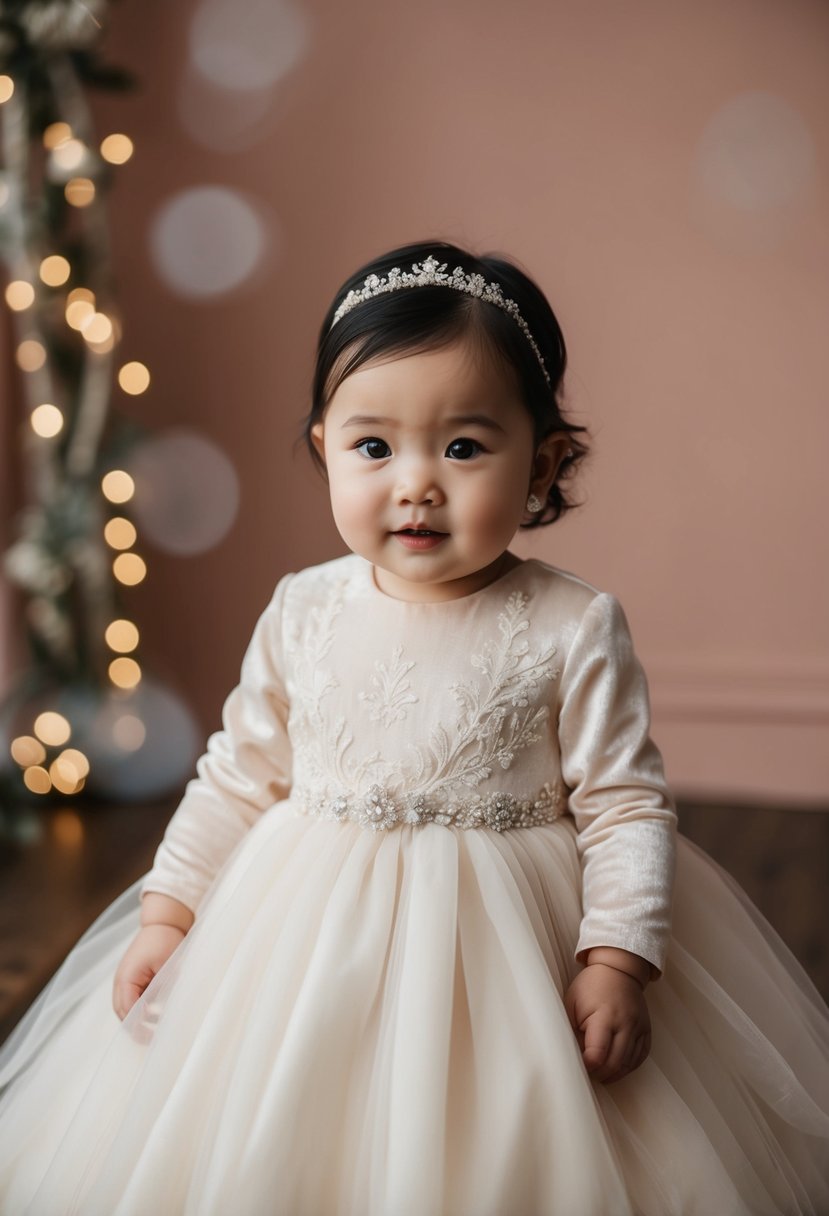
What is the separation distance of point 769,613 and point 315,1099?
221cm

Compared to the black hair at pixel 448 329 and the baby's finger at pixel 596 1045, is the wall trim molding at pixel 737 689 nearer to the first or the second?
the black hair at pixel 448 329

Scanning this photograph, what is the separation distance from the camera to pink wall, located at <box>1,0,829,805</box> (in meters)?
2.71

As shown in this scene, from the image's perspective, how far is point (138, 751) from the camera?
2643mm

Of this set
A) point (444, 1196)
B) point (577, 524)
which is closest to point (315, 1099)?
point (444, 1196)

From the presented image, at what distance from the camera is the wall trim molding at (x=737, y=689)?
2812 millimetres

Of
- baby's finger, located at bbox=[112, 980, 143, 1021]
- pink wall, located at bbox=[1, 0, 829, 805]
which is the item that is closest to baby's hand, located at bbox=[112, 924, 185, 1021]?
baby's finger, located at bbox=[112, 980, 143, 1021]

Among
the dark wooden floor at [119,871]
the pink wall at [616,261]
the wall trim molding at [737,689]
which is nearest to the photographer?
the dark wooden floor at [119,871]

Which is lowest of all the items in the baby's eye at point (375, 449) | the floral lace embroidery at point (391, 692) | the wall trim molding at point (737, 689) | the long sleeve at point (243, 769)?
the wall trim molding at point (737, 689)

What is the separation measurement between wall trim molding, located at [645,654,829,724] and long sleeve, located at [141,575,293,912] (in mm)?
1813

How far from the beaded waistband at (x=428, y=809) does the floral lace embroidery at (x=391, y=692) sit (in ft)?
0.21

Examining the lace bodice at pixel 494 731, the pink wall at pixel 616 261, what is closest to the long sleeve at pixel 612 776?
the lace bodice at pixel 494 731

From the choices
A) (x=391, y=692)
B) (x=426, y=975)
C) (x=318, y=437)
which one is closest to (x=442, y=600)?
(x=391, y=692)

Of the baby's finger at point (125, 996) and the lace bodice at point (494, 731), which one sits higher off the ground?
the lace bodice at point (494, 731)

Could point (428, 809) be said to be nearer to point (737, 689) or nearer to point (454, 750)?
point (454, 750)
